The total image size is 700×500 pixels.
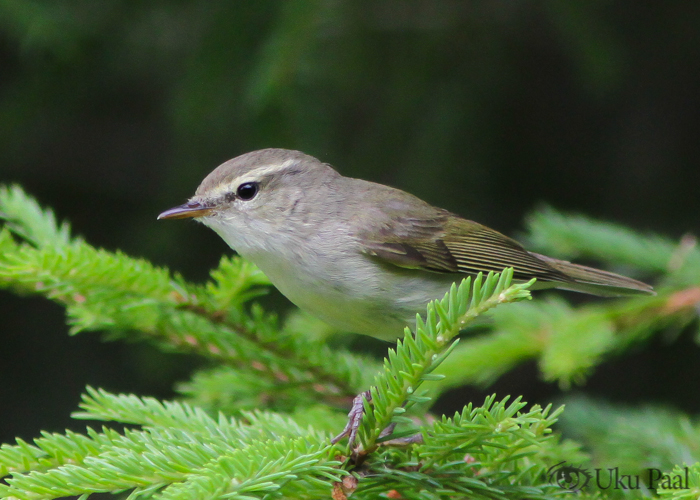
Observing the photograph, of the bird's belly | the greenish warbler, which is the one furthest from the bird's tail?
the bird's belly

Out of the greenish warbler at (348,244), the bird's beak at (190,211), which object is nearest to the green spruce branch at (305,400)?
the greenish warbler at (348,244)

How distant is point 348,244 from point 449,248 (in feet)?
1.70

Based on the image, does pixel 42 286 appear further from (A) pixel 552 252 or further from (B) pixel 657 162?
(B) pixel 657 162

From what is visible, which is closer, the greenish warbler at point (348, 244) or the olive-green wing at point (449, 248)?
the greenish warbler at point (348, 244)

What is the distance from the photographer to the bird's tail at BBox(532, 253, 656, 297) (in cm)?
249

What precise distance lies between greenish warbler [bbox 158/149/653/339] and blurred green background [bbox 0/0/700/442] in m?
0.41

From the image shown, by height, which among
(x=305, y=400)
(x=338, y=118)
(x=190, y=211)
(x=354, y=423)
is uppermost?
(x=338, y=118)

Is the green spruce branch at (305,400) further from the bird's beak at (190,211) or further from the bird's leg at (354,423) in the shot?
the bird's beak at (190,211)

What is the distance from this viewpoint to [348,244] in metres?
2.26

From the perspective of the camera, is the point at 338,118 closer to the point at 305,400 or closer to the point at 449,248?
the point at 449,248

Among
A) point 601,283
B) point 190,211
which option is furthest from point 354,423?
point 601,283

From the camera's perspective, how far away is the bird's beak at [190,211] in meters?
2.26

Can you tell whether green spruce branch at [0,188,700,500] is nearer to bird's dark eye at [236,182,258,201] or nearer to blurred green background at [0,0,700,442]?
bird's dark eye at [236,182,258,201]

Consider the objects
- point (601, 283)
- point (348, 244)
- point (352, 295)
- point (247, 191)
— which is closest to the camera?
point (352, 295)
